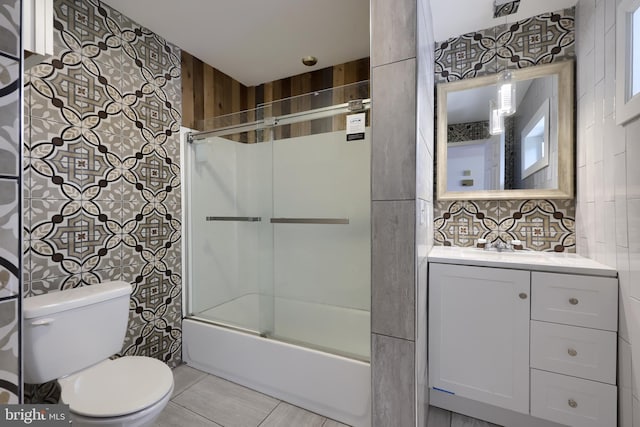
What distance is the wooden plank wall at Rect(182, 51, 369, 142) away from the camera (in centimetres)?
189

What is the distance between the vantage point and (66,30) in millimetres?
1521

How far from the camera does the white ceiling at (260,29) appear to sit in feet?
5.69

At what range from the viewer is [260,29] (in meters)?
1.96

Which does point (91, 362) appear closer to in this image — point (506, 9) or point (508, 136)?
point (508, 136)

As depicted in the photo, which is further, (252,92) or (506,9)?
(252,92)

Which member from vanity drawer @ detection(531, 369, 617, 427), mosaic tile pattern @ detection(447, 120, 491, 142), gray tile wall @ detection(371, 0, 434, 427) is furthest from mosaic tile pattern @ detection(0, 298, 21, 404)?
mosaic tile pattern @ detection(447, 120, 491, 142)

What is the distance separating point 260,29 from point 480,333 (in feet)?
7.66

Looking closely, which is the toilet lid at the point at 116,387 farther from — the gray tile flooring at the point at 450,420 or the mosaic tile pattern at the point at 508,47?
the mosaic tile pattern at the point at 508,47

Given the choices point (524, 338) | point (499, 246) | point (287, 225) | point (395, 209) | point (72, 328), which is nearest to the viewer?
point (395, 209)

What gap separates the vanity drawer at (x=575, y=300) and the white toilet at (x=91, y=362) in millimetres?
1814

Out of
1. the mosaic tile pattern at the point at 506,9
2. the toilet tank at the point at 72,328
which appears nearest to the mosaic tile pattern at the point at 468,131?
the mosaic tile pattern at the point at 506,9

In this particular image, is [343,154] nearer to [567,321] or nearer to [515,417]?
[567,321]

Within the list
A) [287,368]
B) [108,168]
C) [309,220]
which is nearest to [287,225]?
[309,220]

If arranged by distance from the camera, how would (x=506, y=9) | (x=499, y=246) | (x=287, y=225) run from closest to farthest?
(x=506, y=9)
(x=499, y=246)
(x=287, y=225)
